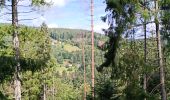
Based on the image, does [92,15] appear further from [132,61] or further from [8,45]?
[8,45]

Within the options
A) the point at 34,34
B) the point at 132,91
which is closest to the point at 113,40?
the point at 132,91

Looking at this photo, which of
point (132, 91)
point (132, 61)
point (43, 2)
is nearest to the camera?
point (43, 2)

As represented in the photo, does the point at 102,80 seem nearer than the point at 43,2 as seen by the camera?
No

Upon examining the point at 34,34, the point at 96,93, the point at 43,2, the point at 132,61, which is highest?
the point at 43,2

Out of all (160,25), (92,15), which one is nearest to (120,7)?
(160,25)

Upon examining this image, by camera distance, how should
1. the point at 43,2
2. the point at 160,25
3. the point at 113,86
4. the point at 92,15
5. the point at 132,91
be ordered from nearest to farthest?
the point at 43,2, the point at 160,25, the point at 132,91, the point at 113,86, the point at 92,15

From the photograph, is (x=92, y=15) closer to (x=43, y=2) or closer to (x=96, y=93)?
(x=96, y=93)

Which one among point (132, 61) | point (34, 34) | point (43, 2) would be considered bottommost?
point (132, 61)

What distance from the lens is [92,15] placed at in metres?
35.1

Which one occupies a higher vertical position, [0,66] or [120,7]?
[120,7]

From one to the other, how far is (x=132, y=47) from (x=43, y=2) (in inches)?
376

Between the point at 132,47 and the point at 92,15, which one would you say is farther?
the point at 92,15

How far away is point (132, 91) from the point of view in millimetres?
22688

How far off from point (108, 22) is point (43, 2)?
692cm
